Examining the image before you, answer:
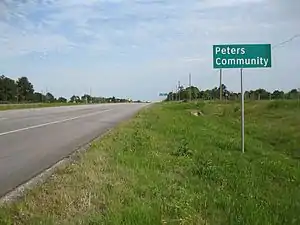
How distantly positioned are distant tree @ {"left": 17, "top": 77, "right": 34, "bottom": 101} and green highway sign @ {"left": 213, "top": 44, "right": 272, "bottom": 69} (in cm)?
10932

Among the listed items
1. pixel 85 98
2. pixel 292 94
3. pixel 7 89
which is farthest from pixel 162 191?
pixel 85 98

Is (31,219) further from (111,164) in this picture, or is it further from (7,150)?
(7,150)

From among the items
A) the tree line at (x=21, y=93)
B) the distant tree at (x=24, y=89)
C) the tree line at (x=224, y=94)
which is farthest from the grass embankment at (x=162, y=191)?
the distant tree at (x=24, y=89)

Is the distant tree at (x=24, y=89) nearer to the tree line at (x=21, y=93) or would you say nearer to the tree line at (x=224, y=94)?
the tree line at (x=21, y=93)

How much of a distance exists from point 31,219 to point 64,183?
6.65 ft

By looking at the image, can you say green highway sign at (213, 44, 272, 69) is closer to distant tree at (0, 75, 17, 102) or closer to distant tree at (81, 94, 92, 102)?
distant tree at (0, 75, 17, 102)

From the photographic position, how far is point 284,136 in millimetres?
23469

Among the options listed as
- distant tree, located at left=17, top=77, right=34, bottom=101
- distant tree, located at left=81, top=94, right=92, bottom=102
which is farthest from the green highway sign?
distant tree, located at left=81, top=94, right=92, bottom=102

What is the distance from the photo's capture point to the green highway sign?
13.9 m

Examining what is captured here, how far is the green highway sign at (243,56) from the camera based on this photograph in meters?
13.9

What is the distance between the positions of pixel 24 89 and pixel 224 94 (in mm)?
53375

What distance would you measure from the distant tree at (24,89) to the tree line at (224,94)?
41025 mm

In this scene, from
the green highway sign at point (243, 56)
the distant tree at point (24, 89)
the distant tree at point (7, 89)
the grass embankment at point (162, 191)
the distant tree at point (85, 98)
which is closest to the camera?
the grass embankment at point (162, 191)

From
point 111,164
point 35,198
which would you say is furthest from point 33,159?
point 35,198
